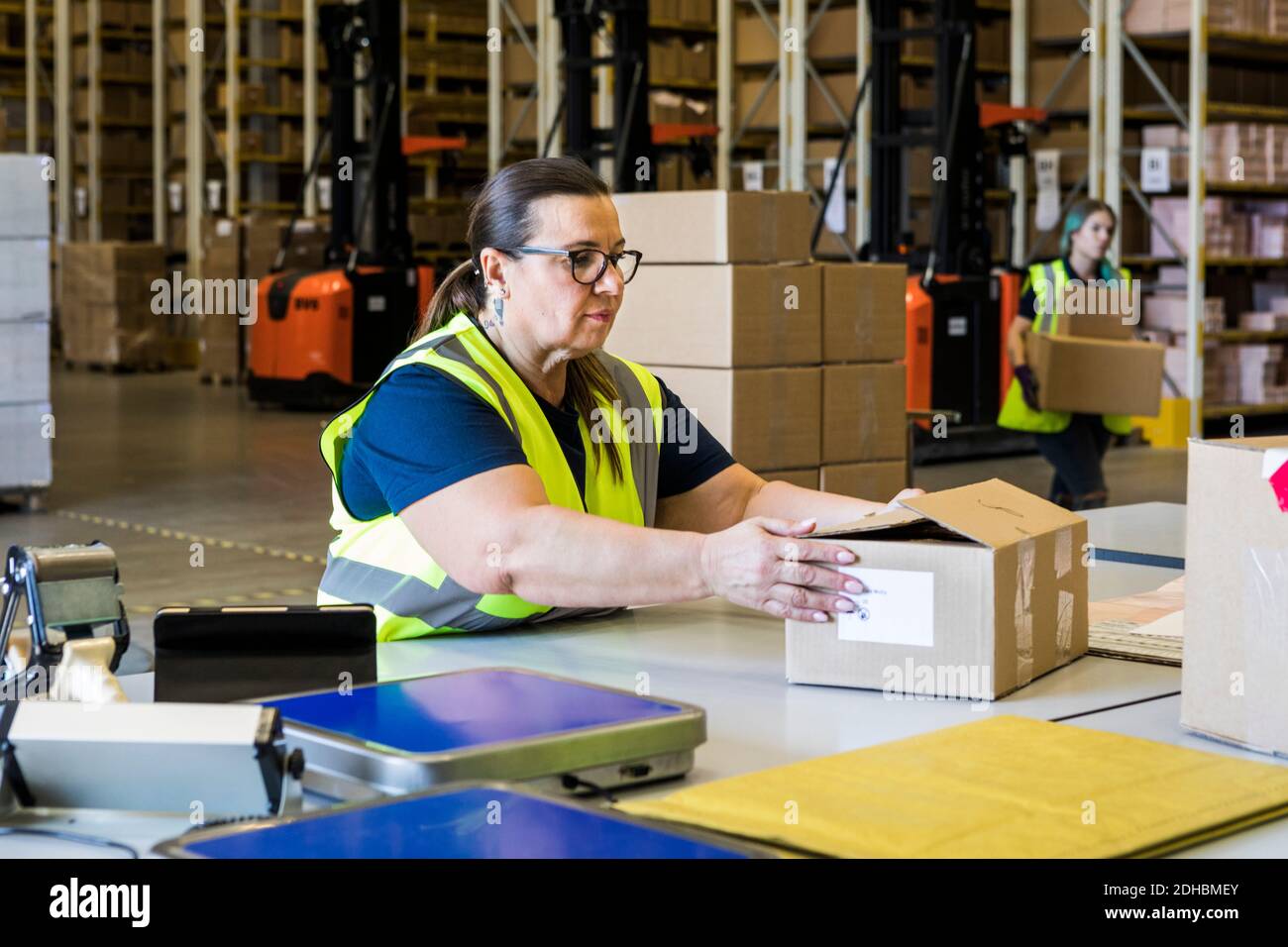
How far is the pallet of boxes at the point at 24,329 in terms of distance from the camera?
7840mm

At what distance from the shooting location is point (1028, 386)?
7066 mm

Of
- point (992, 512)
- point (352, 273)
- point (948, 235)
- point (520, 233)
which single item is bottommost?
point (992, 512)

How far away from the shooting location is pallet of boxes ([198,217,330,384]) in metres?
15.6

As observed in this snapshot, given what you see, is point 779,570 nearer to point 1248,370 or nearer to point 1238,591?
point 1238,591

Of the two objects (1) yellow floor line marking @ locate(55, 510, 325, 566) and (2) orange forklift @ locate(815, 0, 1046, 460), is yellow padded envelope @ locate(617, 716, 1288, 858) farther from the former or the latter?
(2) orange forklift @ locate(815, 0, 1046, 460)

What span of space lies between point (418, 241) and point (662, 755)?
604 inches

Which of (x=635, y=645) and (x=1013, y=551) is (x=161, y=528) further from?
(x=1013, y=551)

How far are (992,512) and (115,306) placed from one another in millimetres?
15706

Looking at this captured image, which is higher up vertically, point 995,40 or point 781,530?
point 995,40

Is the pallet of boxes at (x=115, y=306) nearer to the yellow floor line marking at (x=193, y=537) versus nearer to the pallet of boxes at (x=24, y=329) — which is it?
the pallet of boxes at (x=24, y=329)

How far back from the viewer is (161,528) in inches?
304

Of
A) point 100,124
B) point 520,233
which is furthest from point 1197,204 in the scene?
point 100,124

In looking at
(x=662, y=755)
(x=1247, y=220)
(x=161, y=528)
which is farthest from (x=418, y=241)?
(x=662, y=755)

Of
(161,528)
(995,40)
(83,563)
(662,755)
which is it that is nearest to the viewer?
(662,755)
